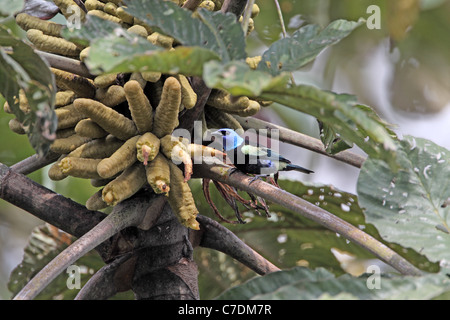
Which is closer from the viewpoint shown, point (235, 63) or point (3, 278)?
point (235, 63)

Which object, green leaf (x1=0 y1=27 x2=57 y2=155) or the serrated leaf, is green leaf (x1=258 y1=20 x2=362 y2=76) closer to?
green leaf (x1=0 y1=27 x2=57 y2=155)

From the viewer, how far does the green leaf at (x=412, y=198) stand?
41.9 inches

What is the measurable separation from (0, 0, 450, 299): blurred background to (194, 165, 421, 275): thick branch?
1.43 m

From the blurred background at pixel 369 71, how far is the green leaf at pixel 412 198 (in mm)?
1535

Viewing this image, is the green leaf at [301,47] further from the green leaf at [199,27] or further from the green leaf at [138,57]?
the green leaf at [138,57]

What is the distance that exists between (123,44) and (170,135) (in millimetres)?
408

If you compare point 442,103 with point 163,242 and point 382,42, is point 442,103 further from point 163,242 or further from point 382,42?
point 163,242

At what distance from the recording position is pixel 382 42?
372cm

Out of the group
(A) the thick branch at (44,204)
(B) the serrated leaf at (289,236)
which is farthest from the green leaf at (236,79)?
(B) the serrated leaf at (289,236)

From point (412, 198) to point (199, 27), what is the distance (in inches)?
21.3

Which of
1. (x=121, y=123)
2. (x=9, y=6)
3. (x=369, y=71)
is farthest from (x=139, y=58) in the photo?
(x=369, y=71)

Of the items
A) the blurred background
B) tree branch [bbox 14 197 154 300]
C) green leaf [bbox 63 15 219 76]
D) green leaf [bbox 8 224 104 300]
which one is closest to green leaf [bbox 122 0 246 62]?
green leaf [bbox 63 15 219 76]

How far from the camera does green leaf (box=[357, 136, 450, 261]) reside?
3.49ft

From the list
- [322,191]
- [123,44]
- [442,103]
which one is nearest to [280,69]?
[123,44]
